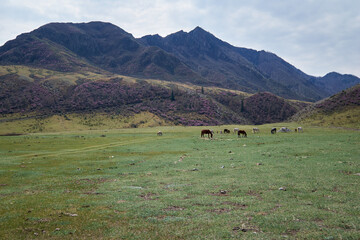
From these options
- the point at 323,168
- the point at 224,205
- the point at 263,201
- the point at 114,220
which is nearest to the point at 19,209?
the point at 114,220

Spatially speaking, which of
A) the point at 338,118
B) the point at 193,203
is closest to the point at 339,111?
the point at 338,118

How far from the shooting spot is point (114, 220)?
38.8ft

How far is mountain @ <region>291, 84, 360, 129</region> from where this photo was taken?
8806 centimetres

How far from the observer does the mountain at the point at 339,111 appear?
289 ft

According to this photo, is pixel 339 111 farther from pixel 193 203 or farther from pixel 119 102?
pixel 119 102

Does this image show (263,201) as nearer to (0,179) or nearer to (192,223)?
(192,223)

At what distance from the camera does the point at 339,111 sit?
10112cm

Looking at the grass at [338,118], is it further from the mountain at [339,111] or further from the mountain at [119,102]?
the mountain at [119,102]

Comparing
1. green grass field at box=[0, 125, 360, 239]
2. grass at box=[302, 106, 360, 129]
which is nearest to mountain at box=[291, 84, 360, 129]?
grass at box=[302, 106, 360, 129]

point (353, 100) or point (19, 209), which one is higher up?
point (353, 100)

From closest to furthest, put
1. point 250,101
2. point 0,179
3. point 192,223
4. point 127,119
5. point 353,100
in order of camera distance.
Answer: point 192,223 < point 0,179 < point 353,100 < point 127,119 < point 250,101

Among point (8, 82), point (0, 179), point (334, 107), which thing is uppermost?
point (8, 82)

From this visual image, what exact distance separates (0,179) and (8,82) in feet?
564

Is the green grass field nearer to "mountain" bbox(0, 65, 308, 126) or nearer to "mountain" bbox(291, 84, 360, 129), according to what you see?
"mountain" bbox(291, 84, 360, 129)
